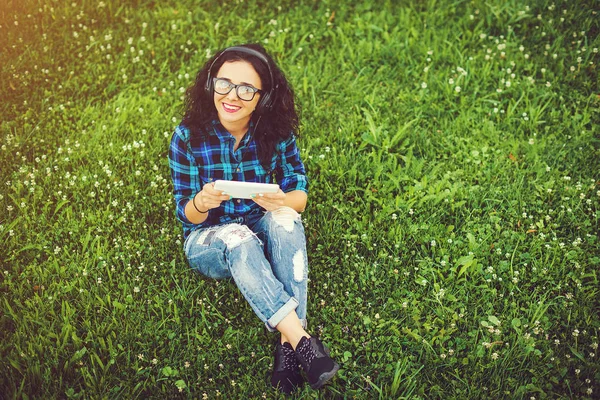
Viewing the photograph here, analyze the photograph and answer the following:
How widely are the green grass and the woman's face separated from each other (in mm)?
1290

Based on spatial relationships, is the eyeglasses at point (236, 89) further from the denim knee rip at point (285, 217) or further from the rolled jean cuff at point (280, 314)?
the rolled jean cuff at point (280, 314)

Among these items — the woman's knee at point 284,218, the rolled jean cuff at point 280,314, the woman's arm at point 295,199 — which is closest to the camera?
the rolled jean cuff at point 280,314

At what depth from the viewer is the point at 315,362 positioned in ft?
10.7

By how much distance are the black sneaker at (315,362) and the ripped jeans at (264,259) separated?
0.22 m

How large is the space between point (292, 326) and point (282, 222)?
684 mm

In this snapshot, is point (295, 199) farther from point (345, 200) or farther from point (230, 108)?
point (345, 200)

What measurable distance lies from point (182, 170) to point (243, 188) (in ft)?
2.14

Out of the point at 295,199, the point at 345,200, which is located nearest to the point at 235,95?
Result: the point at 295,199

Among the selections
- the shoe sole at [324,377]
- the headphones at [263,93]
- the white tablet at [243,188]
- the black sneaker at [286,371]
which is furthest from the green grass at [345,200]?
the headphones at [263,93]

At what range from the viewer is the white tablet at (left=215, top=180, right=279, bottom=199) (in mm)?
3133

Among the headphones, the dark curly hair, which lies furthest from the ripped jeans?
the headphones

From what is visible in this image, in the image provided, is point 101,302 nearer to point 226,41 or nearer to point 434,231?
point 434,231

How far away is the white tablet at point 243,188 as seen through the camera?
313 centimetres

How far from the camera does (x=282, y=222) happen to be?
Answer: 3570 mm
